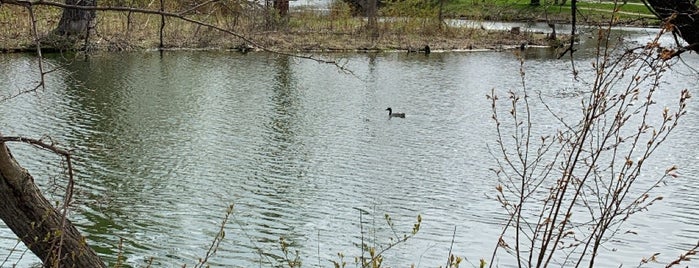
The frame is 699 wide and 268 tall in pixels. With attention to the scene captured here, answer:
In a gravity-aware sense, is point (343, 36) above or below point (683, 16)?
below

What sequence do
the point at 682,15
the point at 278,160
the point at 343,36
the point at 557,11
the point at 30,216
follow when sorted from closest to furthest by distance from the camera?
1. the point at 682,15
2. the point at 30,216
3. the point at 557,11
4. the point at 278,160
5. the point at 343,36

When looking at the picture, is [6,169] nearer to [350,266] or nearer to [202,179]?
[350,266]

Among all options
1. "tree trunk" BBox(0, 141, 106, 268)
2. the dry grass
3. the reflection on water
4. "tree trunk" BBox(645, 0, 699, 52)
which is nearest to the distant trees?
"tree trunk" BBox(645, 0, 699, 52)

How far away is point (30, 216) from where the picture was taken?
2928mm

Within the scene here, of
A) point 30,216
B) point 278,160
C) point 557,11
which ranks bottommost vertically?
point 278,160

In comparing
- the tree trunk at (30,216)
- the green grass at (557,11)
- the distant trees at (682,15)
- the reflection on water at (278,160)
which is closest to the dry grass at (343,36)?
the reflection on water at (278,160)

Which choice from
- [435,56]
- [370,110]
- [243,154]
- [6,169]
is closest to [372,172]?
[243,154]

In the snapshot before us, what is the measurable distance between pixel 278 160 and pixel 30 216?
7249mm

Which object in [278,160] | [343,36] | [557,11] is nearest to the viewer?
[557,11]

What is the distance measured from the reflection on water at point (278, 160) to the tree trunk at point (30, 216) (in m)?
1.40

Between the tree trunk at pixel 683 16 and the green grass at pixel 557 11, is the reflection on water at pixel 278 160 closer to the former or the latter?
the green grass at pixel 557 11

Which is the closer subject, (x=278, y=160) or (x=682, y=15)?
(x=682, y=15)

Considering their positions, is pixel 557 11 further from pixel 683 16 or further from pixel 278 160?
pixel 278 160

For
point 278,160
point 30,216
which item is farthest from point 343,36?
point 30,216
